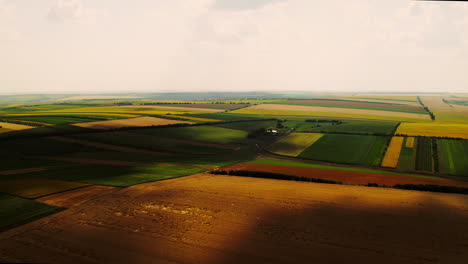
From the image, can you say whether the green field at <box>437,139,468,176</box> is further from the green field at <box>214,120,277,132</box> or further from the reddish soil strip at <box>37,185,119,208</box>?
the reddish soil strip at <box>37,185,119,208</box>

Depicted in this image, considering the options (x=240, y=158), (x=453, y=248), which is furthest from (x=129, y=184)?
(x=453, y=248)

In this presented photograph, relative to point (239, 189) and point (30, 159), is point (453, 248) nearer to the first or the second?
point (239, 189)

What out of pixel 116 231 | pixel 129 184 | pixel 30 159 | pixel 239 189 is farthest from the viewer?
pixel 30 159

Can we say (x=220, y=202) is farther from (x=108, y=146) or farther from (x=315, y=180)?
(x=108, y=146)

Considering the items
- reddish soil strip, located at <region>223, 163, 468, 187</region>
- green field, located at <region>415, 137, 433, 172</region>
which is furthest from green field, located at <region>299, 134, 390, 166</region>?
reddish soil strip, located at <region>223, 163, 468, 187</region>

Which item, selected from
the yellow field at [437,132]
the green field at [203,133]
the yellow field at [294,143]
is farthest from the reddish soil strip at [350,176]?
the yellow field at [437,132]

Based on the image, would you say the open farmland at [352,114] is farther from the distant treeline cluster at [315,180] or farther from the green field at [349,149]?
the distant treeline cluster at [315,180]

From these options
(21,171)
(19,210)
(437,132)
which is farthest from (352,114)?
(19,210)

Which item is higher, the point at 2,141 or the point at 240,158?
the point at 2,141
